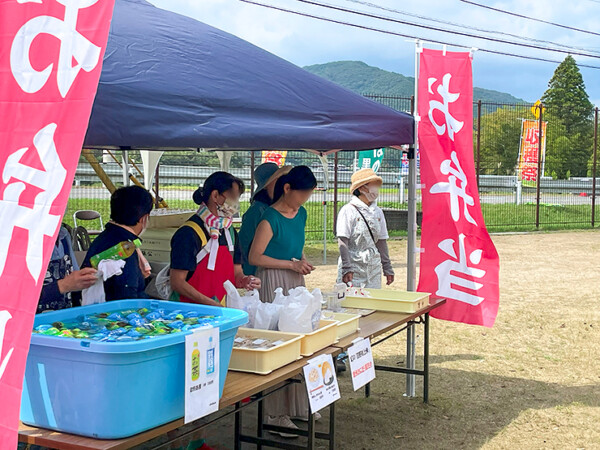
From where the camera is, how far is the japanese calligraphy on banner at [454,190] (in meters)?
5.00

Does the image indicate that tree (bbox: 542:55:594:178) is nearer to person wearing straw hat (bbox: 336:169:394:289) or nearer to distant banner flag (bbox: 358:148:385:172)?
distant banner flag (bbox: 358:148:385:172)

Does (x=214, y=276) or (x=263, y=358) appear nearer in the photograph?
(x=263, y=358)

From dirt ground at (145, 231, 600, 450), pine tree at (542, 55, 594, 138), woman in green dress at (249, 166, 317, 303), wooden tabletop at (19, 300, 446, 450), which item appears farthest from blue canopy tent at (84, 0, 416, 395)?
pine tree at (542, 55, 594, 138)

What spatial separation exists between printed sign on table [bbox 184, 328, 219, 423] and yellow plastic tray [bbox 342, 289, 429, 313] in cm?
219

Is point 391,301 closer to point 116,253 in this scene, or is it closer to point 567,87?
point 116,253

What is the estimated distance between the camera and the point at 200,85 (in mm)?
3307

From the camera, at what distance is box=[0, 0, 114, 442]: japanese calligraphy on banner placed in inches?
73.0

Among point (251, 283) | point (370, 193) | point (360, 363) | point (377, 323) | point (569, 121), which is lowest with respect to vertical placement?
point (360, 363)

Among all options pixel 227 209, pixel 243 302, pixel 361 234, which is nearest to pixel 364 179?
pixel 361 234

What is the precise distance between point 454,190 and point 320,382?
2.21m

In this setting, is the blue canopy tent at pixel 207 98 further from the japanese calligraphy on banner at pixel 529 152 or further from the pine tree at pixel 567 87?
the pine tree at pixel 567 87

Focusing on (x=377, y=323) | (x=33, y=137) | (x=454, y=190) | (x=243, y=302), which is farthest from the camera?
(x=454, y=190)

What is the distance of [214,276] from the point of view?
3.87 metres

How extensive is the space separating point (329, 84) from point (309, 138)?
2.47 feet
